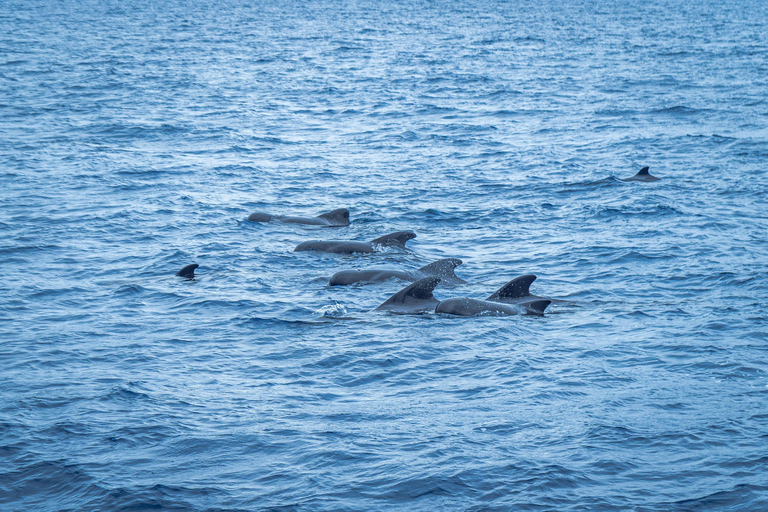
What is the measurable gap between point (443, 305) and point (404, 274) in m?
2.00

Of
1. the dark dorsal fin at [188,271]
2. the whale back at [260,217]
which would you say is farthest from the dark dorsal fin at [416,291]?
the whale back at [260,217]

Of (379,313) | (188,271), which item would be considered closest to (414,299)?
(379,313)

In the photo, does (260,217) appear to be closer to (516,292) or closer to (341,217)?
(341,217)

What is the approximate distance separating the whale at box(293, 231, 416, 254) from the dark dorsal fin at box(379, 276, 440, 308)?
3431mm

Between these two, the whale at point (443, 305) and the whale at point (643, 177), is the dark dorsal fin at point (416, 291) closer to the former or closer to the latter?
the whale at point (443, 305)

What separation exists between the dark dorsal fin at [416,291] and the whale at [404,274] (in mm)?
1287

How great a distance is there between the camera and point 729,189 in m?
25.4

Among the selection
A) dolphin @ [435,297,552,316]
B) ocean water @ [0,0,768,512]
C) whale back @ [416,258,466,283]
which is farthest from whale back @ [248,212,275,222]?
dolphin @ [435,297,552,316]

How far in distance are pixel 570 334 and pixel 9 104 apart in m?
32.0

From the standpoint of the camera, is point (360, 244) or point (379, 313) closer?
point (379, 313)

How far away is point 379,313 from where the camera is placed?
1606cm

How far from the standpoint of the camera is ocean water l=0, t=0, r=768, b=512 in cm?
1064

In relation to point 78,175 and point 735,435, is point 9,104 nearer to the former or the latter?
point 78,175

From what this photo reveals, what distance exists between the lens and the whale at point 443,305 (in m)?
15.9
